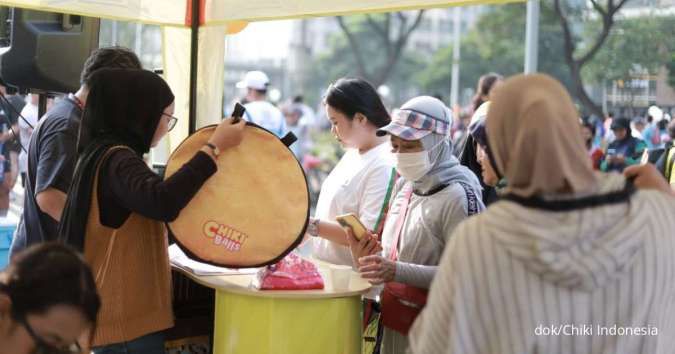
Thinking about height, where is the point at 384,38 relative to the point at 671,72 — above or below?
above

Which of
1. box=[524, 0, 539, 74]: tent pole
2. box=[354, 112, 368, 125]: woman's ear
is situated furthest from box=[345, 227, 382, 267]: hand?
box=[524, 0, 539, 74]: tent pole

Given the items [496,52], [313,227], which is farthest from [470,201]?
[496,52]

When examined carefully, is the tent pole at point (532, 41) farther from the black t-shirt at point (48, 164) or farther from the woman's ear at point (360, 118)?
the black t-shirt at point (48, 164)

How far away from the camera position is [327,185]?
156 inches

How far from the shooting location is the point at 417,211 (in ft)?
10.3

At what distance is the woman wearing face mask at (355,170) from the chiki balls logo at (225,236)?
1.89 feet

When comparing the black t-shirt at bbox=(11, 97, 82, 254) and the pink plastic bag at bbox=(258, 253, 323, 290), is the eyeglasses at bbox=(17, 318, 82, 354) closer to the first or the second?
the pink plastic bag at bbox=(258, 253, 323, 290)

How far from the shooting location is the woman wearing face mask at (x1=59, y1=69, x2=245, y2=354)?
2.84 meters

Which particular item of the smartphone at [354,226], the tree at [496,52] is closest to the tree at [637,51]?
the smartphone at [354,226]

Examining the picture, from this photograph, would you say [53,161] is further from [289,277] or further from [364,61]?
[364,61]

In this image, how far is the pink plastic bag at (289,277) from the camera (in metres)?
3.07

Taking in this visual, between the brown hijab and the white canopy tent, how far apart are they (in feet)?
3.95

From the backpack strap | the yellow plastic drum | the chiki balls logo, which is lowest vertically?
the yellow plastic drum

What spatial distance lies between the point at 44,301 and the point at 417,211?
4.74 feet
